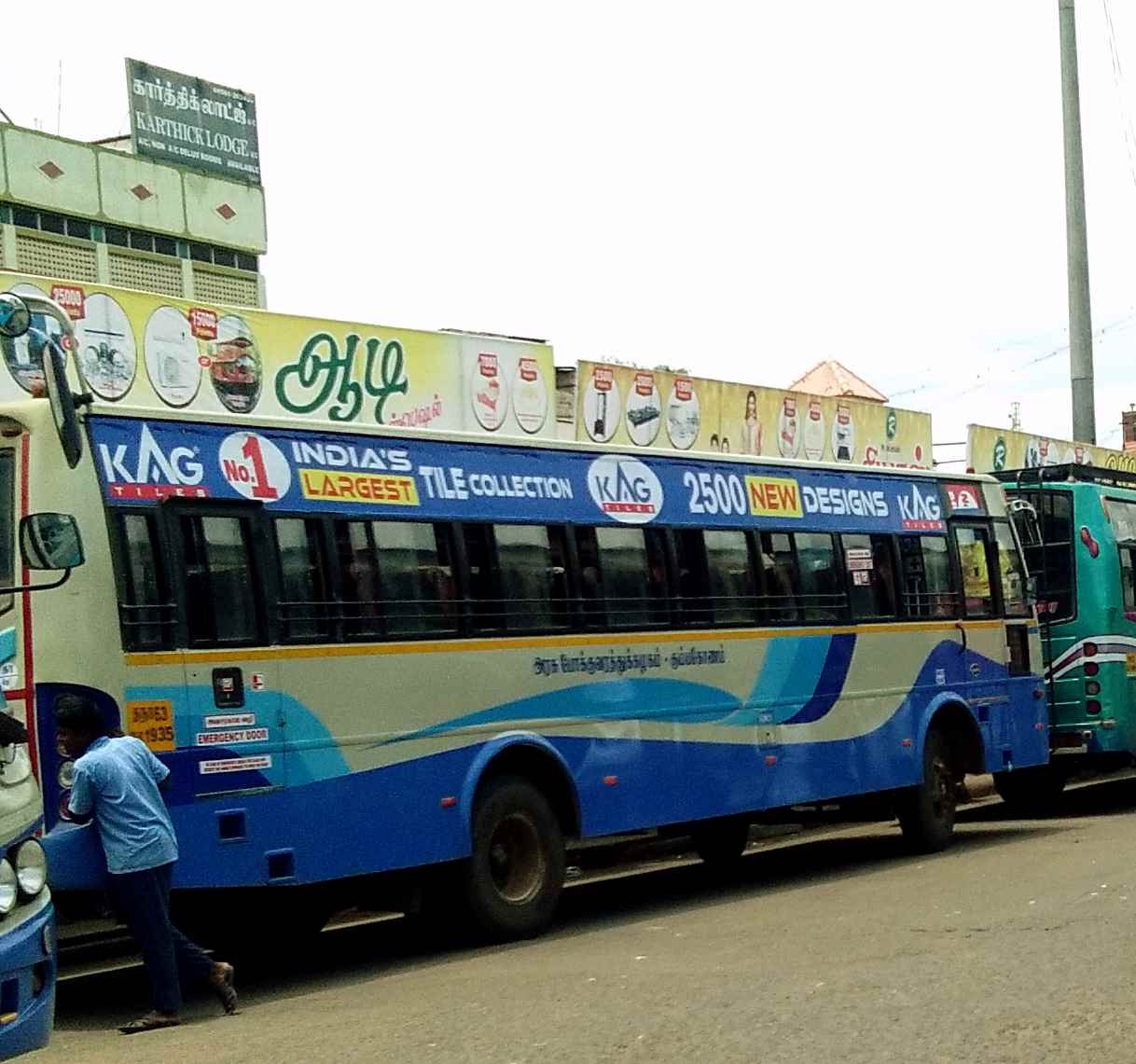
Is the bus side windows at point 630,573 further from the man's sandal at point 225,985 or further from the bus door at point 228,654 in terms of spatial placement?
the man's sandal at point 225,985

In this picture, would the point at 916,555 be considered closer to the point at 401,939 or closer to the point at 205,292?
the point at 401,939

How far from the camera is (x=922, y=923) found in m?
11.3

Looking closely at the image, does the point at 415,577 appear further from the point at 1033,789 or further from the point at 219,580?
the point at 1033,789

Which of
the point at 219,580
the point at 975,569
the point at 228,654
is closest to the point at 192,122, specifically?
the point at 975,569

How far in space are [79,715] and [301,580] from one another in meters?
1.72

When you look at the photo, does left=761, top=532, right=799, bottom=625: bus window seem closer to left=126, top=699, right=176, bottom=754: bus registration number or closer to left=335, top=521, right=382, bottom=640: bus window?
left=335, top=521, right=382, bottom=640: bus window

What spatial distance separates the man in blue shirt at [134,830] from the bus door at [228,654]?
0.56 metres

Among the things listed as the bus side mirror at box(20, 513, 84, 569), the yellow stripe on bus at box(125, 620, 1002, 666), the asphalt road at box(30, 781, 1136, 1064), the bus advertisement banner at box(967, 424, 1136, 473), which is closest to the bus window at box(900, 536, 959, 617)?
the yellow stripe on bus at box(125, 620, 1002, 666)

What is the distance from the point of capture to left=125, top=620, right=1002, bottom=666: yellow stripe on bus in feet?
34.3

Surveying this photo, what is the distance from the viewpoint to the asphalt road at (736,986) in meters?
7.90

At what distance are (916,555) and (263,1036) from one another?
8.98 meters

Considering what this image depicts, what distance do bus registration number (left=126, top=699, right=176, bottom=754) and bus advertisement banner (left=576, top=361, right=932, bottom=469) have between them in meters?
10.4

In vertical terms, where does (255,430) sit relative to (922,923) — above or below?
above

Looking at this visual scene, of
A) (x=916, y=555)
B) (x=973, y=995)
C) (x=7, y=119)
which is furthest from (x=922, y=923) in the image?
(x=7, y=119)
